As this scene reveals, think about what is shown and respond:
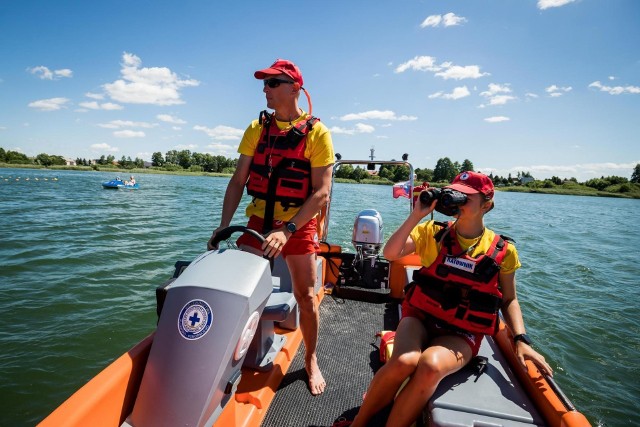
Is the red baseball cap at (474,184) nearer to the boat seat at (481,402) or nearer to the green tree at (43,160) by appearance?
the boat seat at (481,402)

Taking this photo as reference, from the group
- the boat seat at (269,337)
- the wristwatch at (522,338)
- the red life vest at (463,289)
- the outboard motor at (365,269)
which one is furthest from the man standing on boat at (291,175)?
the outboard motor at (365,269)

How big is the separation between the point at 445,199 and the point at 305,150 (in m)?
0.75

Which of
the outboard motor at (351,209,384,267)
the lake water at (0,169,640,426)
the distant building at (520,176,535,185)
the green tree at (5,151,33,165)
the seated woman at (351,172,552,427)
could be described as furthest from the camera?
the distant building at (520,176,535,185)

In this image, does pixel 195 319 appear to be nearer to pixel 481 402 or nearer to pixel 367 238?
pixel 481 402

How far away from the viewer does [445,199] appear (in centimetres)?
164

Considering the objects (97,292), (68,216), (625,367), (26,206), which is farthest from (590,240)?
(26,206)

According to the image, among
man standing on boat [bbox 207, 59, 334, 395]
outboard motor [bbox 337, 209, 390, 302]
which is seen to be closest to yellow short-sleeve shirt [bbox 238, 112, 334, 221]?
man standing on boat [bbox 207, 59, 334, 395]

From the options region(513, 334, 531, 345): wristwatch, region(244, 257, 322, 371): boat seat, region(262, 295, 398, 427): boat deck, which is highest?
region(513, 334, 531, 345): wristwatch

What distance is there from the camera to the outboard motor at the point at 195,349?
1.16 meters

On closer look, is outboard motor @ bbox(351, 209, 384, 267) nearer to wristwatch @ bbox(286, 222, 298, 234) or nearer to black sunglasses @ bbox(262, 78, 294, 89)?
wristwatch @ bbox(286, 222, 298, 234)

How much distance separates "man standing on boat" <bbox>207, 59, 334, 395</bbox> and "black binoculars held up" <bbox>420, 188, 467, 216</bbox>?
51 centimetres

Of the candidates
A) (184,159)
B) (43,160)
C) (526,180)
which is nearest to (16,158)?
(43,160)

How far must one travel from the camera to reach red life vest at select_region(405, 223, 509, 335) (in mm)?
1681

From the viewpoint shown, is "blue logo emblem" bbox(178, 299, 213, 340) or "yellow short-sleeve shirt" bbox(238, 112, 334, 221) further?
"yellow short-sleeve shirt" bbox(238, 112, 334, 221)
